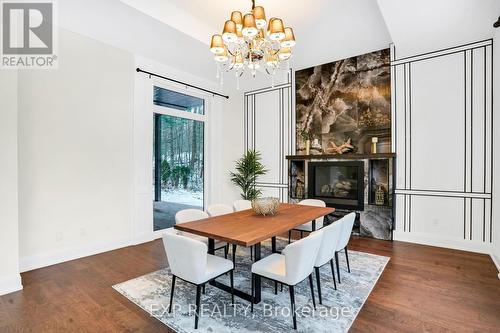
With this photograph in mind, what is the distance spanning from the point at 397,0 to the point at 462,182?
2792 mm

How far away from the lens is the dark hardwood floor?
7.03 feet

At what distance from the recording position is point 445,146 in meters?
4.15

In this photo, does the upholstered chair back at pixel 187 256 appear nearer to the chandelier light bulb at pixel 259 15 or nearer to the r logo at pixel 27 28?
the chandelier light bulb at pixel 259 15

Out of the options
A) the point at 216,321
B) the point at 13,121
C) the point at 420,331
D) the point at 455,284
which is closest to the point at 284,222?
the point at 216,321

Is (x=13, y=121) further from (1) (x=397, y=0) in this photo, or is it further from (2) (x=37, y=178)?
(1) (x=397, y=0)

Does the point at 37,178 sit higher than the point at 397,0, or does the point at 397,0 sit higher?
the point at 397,0

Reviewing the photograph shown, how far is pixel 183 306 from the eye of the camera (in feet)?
7.91

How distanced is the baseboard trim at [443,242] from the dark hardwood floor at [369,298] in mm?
200

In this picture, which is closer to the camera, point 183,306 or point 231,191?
point 183,306

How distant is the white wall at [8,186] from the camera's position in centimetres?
266

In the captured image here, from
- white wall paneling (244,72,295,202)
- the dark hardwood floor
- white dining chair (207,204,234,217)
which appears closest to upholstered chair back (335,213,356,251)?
the dark hardwood floor

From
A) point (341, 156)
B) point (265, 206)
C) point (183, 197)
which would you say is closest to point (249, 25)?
point (265, 206)

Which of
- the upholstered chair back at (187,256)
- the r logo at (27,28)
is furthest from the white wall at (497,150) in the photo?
the r logo at (27,28)

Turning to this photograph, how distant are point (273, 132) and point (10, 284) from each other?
492 centimetres
